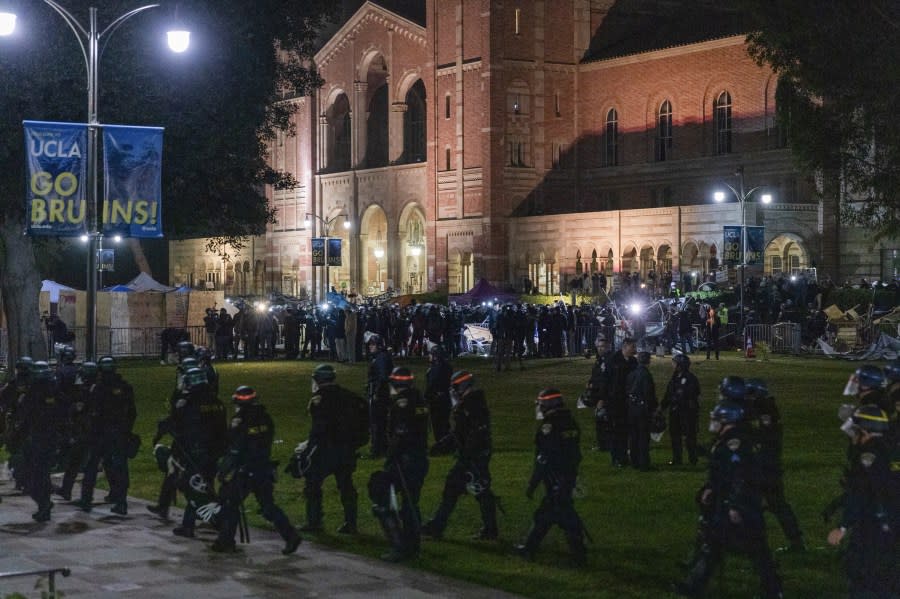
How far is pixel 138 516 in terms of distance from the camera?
597 inches

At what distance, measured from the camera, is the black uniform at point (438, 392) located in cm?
1909

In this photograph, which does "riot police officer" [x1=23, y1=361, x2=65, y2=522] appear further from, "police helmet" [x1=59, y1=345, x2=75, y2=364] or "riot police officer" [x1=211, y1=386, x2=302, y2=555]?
"riot police officer" [x1=211, y1=386, x2=302, y2=555]

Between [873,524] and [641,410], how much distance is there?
8.63 m

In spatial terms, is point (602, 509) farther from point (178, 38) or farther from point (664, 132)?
point (664, 132)

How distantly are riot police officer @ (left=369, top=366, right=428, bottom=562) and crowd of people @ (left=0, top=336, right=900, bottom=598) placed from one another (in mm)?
14

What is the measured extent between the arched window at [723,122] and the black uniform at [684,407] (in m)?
45.1

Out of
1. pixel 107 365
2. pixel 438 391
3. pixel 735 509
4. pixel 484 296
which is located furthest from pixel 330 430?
pixel 484 296

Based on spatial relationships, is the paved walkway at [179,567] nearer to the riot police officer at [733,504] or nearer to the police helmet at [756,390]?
the riot police officer at [733,504]

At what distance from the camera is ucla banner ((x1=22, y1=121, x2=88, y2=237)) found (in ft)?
63.0

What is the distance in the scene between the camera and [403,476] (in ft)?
41.5

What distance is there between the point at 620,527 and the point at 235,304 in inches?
1432

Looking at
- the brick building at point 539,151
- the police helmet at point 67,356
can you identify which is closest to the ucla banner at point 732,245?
the brick building at point 539,151

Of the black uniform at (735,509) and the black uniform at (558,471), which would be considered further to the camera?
the black uniform at (558,471)

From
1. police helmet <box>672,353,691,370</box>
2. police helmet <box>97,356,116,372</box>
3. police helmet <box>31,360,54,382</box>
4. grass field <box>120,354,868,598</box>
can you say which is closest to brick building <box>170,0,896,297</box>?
grass field <box>120,354,868,598</box>
